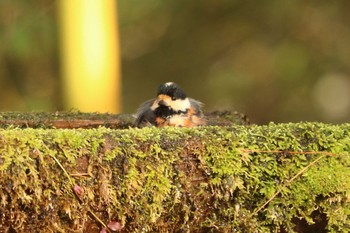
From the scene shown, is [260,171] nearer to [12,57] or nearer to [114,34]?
[114,34]

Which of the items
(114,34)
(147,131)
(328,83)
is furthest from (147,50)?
(147,131)

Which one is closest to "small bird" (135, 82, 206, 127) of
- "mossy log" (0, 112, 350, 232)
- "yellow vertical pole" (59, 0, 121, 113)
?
"mossy log" (0, 112, 350, 232)

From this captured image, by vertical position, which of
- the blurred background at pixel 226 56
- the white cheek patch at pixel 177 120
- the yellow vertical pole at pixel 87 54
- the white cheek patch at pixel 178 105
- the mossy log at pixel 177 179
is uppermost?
the blurred background at pixel 226 56

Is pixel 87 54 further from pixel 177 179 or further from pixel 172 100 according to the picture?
pixel 177 179

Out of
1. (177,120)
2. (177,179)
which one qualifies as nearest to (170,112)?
(177,120)

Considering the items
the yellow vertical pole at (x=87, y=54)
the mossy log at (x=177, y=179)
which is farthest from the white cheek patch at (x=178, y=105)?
the yellow vertical pole at (x=87, y=54)

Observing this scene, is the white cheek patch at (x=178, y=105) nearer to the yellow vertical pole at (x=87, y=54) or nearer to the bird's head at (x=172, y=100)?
the bird's head at (x=172, y=100)
